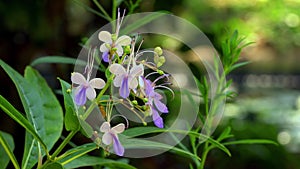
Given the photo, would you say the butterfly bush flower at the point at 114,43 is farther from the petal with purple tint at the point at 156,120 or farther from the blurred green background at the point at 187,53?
the blurred green background at the point at 187,53

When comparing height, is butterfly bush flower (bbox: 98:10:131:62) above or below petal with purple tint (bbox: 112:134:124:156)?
above

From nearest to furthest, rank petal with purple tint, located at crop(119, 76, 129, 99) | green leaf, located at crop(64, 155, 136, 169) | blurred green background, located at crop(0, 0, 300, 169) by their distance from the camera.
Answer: petal with purple tint, located at crop(119, 76, 129, 99), green leaf, located at crop(64, 155, 136, 169), blurred green background, located at crop(0, 0, 300, 169)

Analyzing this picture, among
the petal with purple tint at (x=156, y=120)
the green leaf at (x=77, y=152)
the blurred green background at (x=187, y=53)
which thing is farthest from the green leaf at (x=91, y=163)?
the blurred green background at (x=187, y=53)

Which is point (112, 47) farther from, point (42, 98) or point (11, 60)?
point (11, 60)

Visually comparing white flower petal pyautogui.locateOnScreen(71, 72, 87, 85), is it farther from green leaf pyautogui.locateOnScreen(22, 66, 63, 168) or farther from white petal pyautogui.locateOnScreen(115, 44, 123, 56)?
green leaf pyautogui.locateOnScreen(22, 66, 63, 168)

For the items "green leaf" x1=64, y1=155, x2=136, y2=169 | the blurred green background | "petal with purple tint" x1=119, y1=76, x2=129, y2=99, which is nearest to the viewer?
"petal with purple tint" x1=119, y1=76, x2=129, y2=99

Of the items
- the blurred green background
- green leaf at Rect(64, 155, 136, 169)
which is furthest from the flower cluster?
the blurred green background
